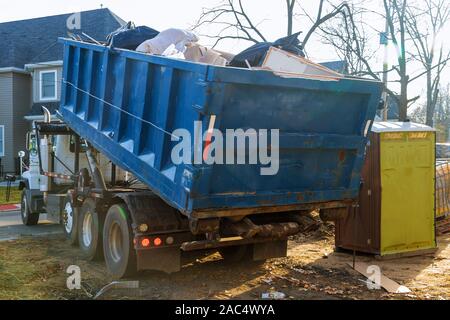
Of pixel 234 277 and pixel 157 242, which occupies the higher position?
pixel 157 242

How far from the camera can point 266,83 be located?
5582 millimetres

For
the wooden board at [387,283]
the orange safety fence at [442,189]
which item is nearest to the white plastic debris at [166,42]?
the wooden board at [387,283]

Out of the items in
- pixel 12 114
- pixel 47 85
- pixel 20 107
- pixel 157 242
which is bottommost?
pixel 157 242

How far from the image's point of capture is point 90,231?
26.7 feet

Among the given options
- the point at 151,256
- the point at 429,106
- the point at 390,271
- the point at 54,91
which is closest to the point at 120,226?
the point at 151,256

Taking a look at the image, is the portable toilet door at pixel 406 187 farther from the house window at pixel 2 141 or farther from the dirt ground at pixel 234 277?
the house window at pixel 2 141

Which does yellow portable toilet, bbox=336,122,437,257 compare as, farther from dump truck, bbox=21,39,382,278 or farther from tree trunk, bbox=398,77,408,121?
tree trunk, bbox=398,77,408,121

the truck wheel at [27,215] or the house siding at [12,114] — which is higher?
the house siding at [12,114]

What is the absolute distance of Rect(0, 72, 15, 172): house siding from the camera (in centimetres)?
2561

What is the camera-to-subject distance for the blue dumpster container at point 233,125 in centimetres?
544

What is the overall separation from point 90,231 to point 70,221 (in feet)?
4.00

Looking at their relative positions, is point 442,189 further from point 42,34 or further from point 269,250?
point 42,34

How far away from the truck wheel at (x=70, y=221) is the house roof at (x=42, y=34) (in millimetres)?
16681

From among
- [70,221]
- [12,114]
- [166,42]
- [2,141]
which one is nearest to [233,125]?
[166,42]
